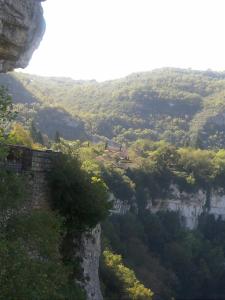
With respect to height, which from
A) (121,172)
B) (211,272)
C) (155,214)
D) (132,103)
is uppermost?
(132,103)

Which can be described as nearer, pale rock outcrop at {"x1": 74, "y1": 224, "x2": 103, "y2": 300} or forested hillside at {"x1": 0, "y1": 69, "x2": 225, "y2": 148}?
pale rock outcrop at {"x1": 74, "y1": 224, "x2": 103, "y2": 300}

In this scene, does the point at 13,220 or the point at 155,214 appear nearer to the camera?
the point at 13,220

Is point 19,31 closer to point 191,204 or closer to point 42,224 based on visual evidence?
point 42,224

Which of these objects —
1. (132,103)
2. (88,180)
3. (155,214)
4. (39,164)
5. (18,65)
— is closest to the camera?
(18,65)

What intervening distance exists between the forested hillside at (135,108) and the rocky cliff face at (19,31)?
292 ft

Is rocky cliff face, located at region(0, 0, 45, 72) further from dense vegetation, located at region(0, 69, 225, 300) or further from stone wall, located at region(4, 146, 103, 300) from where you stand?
stone wall, located at region(4, 146, 103, 300)

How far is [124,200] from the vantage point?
6009cm

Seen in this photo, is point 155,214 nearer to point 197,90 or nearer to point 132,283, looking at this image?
point 132,283

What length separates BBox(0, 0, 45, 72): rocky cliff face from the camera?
9367 millimetres

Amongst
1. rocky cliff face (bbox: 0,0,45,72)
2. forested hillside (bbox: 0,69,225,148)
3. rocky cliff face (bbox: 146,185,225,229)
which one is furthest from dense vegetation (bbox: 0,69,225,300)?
rocky cliff face (bbox: 0,0,45,72)

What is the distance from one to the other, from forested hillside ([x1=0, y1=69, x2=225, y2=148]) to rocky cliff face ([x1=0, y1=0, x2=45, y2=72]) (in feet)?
292

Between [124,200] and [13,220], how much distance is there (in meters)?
48.2

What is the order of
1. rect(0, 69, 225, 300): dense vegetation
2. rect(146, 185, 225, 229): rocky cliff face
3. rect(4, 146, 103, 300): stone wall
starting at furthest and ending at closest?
rect(146, 185, 225, 229): rocky cliff face, rect(4, 146, 103, 300): stone wall, rect(0, 69, 225, 300): dense vegetation

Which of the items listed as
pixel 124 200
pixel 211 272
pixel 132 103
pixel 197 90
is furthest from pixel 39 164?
pixel 197 90
